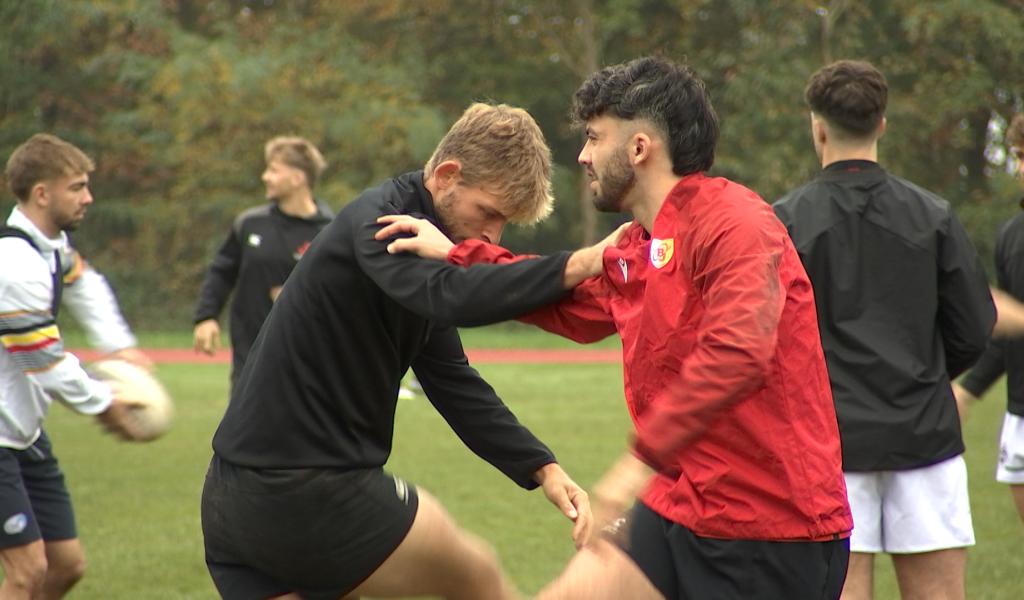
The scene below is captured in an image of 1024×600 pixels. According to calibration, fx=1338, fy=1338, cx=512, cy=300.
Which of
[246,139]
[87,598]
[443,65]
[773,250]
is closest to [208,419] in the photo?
[87,598]

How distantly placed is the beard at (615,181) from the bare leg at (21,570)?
3.09 m

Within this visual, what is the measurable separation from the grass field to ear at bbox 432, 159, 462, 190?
3602 millimetres

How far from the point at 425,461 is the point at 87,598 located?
4.61 m

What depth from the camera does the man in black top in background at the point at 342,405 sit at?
3.53 m

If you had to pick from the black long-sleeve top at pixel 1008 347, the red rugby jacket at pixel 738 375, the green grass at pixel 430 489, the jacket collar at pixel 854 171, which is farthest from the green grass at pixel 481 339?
the red rugby jacket at pixel 738 375

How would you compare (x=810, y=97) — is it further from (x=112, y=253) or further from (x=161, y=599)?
(x=112, y=253)

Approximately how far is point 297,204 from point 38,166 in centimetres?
367

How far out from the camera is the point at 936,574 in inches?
183

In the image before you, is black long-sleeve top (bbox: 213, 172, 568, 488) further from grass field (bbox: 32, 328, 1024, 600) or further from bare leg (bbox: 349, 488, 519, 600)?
grass field (bbox: 32, 328, 1024, 600)

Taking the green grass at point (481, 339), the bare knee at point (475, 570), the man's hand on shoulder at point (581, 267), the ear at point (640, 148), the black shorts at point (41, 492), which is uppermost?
the ear at point (640, 148)

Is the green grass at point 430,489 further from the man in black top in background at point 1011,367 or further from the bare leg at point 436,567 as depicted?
the bare leg at point 436,567

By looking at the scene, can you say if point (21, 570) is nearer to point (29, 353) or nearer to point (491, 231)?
point (29, 353)

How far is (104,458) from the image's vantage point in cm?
1147

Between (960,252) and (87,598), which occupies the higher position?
(960,252)
